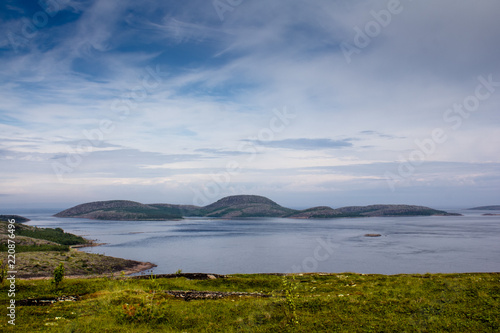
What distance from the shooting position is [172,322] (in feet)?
55.4

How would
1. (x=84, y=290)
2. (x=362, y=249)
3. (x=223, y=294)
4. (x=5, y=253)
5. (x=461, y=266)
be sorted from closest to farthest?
(x=223, y=294) → (x=84, y=290) → (x=5, y=253) → (x=461, y=266) → (x=362, y=249)

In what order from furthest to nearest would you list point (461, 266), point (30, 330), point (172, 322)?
point (461, 266) < point (172, 322) < point (30, 330)

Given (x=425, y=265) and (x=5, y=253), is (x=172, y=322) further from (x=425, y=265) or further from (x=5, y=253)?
(x=425, y=265)

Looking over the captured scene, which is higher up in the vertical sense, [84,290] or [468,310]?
[468,310]

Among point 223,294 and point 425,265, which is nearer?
point 223,294

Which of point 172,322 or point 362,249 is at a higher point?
point 172,322

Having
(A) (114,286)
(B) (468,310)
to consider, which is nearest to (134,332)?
(A) (114,286)

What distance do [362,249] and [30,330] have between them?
364ft

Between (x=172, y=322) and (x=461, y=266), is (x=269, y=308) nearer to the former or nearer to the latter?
(x=172, y=322)

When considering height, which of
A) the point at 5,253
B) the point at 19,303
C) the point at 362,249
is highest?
the point at 19,303

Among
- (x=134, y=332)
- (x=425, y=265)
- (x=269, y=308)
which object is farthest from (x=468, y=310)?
(x=425, y=265)

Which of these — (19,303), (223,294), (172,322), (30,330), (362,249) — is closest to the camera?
(30,330)

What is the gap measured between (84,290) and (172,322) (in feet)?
46.3

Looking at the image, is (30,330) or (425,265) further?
(425,265)
